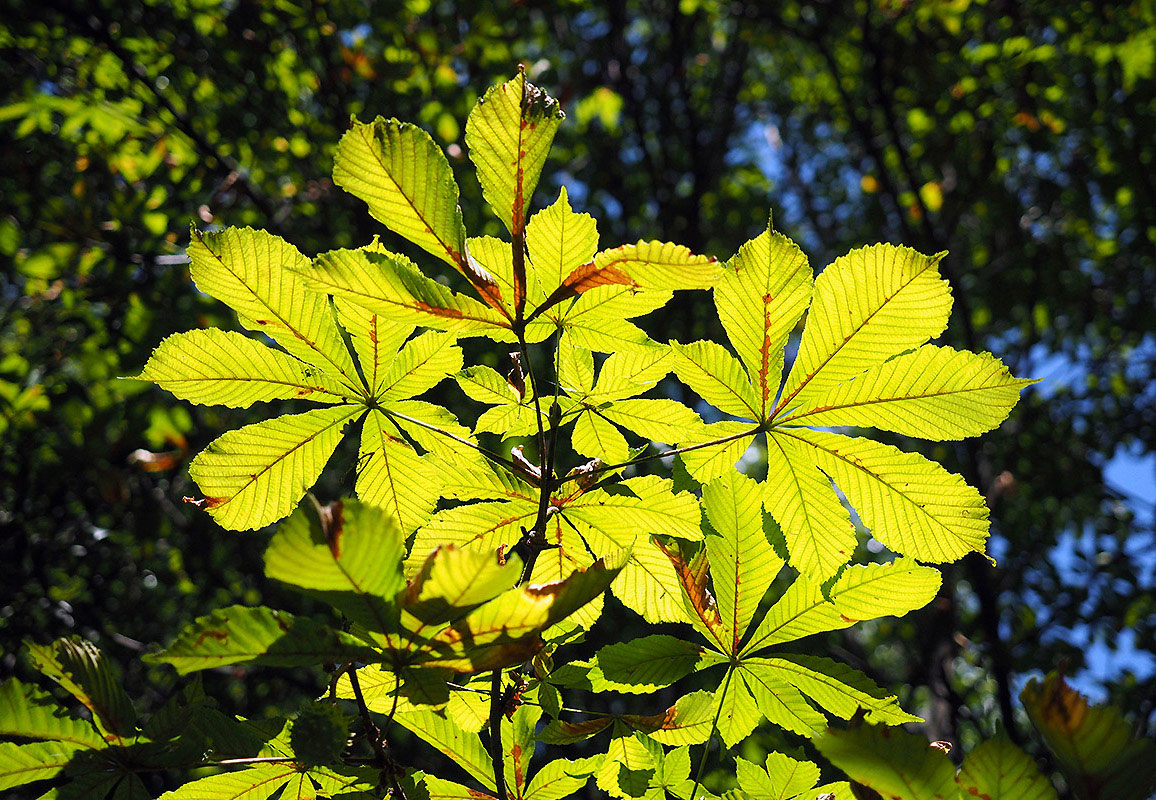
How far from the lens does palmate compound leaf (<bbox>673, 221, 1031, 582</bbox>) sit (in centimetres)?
93

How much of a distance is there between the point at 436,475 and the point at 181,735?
1.41 feet

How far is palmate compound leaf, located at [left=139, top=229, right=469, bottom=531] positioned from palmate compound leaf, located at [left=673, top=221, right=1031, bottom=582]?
390 millimetres

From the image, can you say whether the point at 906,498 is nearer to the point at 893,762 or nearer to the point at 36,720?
the point at 893,762

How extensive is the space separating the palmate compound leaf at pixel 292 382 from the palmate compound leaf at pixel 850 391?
0.39m

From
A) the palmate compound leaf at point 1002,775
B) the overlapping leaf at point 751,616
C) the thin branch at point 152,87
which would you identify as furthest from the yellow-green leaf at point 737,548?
the thin branch at point 152,87

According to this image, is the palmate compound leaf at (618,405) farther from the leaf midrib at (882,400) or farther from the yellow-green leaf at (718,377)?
the leaf midrib at (882,400)

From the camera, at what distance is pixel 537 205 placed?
4875 millimetres

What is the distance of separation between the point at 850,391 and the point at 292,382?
765 millimetres

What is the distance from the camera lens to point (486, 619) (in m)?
0.69

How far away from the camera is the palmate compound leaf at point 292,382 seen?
0.95 meters

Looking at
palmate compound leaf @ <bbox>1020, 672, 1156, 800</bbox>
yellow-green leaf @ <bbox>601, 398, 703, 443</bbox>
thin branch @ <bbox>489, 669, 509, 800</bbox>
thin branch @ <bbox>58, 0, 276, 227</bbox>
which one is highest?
thin branch @ <bbox>58, 0, 276, 227</bbox>

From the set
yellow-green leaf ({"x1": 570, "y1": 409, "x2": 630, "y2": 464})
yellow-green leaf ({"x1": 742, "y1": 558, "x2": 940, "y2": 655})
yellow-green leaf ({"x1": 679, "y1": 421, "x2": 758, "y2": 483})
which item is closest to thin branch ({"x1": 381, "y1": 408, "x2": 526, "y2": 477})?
yellow-green leaf ({"x1": 570, "y1": 409, "x2": 630, "y2": 464})

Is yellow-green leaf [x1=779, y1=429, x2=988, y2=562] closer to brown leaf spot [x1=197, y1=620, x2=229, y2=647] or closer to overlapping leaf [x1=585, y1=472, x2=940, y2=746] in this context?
overlapping leaf [x1=585, y1=472, x2=940, y2=746]

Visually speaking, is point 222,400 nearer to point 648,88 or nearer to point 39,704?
point 39,704
